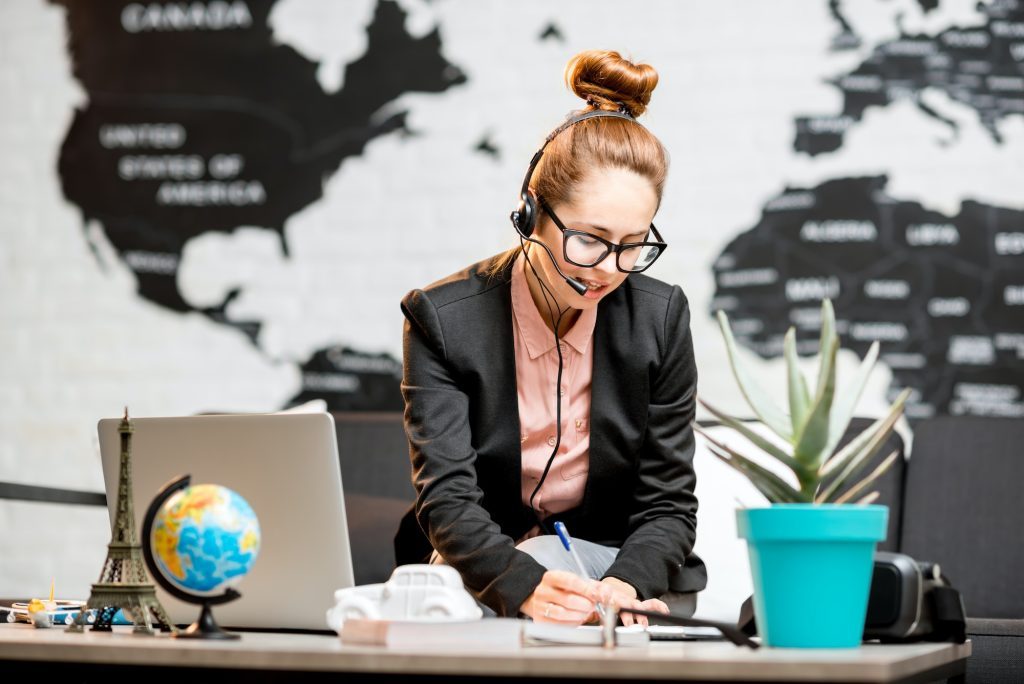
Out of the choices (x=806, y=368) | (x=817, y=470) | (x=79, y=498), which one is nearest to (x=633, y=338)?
(x=817, y=470)

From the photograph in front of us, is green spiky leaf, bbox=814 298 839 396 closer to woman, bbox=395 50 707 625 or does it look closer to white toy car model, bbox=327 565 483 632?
white toy car model, bbox=327 565 483 632

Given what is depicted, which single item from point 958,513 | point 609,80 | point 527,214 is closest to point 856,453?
point 527,214

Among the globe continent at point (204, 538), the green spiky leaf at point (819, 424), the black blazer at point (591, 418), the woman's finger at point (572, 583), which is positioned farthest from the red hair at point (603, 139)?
the globe continent at point (204, 538)

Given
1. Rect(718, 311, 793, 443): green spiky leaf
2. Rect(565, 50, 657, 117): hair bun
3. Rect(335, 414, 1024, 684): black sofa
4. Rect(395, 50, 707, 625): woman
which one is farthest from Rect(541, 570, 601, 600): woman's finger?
Rect(335, 414, 1024, 684): black sofa

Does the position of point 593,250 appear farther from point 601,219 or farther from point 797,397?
point 797,397

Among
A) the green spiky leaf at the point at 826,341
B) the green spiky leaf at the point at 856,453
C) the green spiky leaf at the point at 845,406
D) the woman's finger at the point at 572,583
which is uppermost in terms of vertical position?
the green spiky leaf at the point at 826,341

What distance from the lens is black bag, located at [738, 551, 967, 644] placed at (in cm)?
122

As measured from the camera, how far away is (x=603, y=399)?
6.19 feet

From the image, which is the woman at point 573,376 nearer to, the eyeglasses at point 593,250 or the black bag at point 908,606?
the eyeglasses at point 593,250

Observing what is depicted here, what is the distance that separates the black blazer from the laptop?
32cm

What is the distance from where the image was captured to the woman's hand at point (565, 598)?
148 centimetres

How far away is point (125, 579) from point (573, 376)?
2.76 feet

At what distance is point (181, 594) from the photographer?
1.17 metres

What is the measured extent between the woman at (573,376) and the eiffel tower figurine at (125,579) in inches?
20.1
